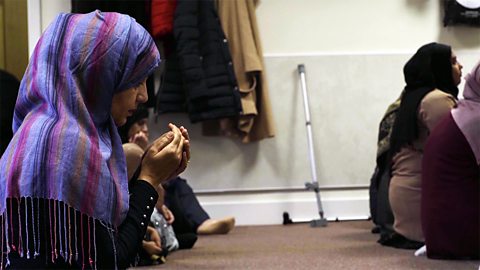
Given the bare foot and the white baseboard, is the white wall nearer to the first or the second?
the white baseboard

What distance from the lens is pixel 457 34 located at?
4.55m

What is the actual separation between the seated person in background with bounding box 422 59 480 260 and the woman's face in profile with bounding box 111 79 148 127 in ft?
5.47

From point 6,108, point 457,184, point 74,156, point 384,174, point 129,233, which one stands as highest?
point 74,156

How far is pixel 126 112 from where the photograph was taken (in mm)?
1226

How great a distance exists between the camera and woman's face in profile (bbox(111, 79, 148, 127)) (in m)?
1.20

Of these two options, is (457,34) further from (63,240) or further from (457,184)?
(63,240)

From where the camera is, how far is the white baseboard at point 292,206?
14.6 ft

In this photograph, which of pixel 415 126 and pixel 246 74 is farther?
pixel 246 74

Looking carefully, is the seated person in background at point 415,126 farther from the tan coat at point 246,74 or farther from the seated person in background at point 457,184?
the tan coat at point 246,74

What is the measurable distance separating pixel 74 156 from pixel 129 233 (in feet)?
0.53

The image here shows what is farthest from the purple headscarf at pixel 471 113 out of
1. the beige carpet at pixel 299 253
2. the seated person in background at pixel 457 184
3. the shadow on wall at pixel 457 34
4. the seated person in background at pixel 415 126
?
the shadow on wall at pixel 457 34

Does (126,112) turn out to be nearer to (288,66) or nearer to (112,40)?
(112,40)

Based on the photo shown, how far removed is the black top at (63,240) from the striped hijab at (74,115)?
1cm

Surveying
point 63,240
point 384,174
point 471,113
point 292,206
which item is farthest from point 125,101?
point 292,206
